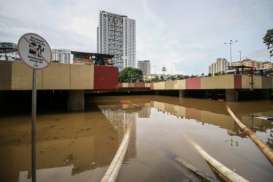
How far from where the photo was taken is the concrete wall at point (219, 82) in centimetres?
1842

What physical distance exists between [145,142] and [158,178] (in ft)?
8.78

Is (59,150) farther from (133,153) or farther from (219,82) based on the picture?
(219,82)

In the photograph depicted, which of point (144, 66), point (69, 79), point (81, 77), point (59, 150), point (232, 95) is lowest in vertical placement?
point (59, 150)

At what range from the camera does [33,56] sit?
116 inches

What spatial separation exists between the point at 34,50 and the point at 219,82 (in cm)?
1962

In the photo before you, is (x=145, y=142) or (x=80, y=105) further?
(x=80, y=105)

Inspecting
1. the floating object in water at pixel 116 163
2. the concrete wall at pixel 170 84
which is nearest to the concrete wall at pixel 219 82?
the concrete wall at pixel 170 84

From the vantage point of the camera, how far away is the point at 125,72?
2916 inches

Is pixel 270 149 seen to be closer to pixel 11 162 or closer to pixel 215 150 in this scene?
pixel 215 150

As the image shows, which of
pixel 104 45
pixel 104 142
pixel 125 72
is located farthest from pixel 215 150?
pixel 104 45

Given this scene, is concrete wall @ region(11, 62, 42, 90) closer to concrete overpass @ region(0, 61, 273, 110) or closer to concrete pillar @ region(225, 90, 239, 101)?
concrete overpass @ region(0, 61, 273, 110)

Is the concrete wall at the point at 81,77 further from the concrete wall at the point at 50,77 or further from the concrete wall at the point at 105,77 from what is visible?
the concrete wall at the point at 105,77

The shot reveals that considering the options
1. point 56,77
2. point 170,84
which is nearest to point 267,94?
point 170,84

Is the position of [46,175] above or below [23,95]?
below
